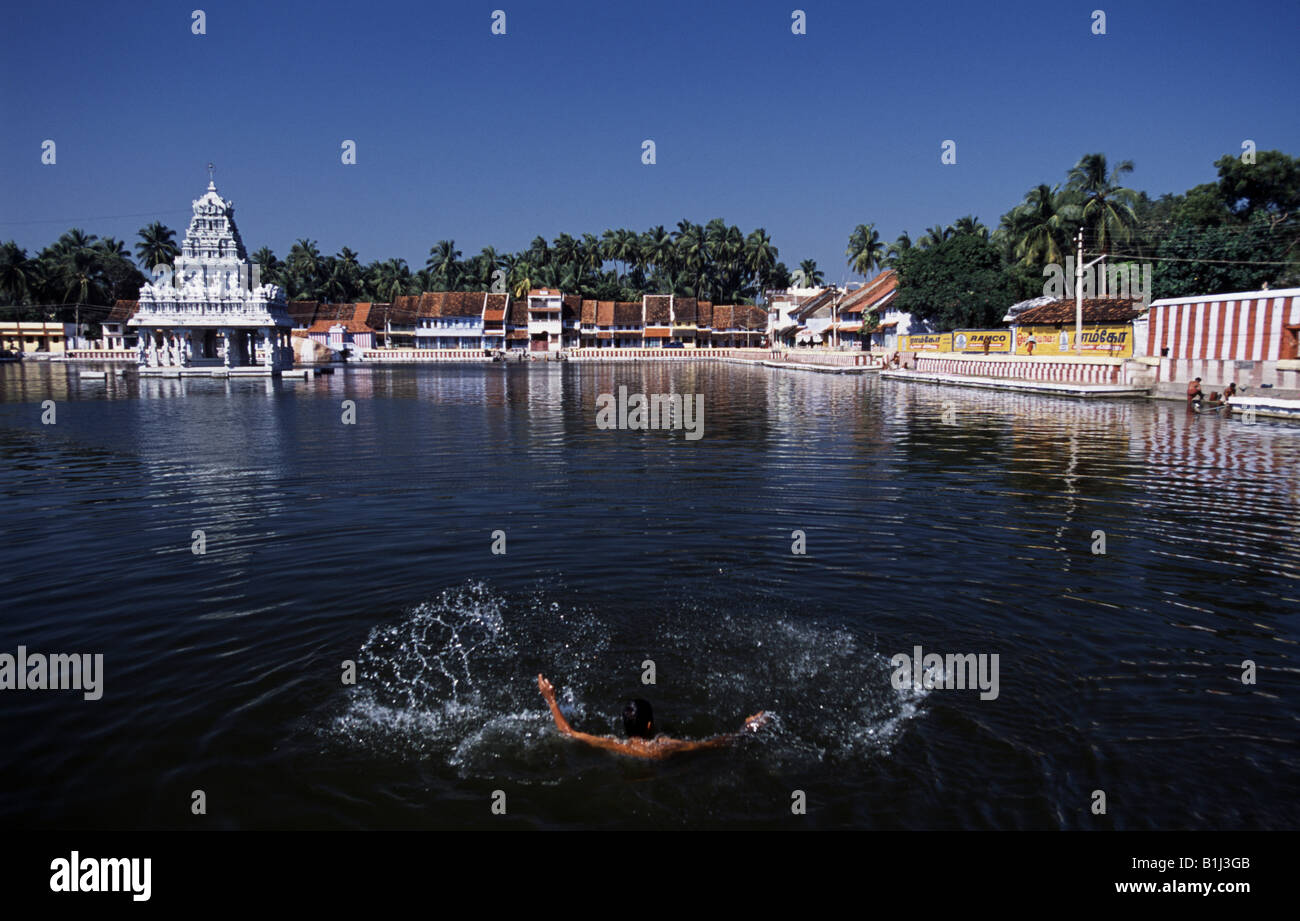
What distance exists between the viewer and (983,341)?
53938 millimetres

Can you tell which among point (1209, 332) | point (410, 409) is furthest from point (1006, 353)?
point (410, 409)

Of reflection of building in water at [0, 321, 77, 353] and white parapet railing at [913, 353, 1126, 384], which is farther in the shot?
reflection of building in water at [0, 321, 77, 353]

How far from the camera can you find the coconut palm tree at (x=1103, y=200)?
56.4m

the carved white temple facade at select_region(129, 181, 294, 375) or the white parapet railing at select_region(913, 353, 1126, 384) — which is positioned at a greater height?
the carved white temple facade at select_region(129, 181, 294, 375)

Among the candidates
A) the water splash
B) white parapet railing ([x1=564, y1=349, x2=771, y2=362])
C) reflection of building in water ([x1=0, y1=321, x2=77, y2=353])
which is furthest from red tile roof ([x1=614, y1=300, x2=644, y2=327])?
the water splash

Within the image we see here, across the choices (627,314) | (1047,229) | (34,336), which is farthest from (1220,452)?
(34,336)

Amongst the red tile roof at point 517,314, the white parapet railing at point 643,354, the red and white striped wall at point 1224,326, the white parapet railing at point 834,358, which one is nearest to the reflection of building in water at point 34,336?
the red tile roof at point 517,314

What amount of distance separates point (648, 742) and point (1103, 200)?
6248 centimetres

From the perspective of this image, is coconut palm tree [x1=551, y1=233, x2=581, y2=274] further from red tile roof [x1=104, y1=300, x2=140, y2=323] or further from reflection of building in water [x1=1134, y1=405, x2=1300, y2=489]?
reflection of building in water [x1=1134, y1=405, x2=1300, y2=489]

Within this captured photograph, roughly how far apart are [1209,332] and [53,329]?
108 m

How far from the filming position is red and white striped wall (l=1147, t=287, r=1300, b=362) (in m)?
29.4

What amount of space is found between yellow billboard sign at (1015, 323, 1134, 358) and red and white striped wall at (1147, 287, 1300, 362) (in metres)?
5.74

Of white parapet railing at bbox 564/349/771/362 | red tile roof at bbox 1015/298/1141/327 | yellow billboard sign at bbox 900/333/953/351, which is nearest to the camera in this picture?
red tile roof at bbox 1015/298/1141/327
